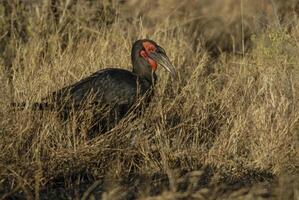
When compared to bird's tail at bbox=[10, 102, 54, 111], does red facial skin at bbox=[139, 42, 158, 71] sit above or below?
above

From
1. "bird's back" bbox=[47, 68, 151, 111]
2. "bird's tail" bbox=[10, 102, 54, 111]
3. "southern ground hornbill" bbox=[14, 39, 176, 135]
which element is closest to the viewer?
"bird's tail" bbox=[10, 102, 54, 111]

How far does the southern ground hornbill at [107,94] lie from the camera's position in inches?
249

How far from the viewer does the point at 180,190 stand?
509cm

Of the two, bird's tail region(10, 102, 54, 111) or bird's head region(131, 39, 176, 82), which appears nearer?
bird's tail region(10, 102, 54, 111)

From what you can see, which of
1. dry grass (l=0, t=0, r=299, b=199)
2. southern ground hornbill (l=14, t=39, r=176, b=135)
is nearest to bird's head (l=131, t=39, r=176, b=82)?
southern ground hornbill (l=14, t=39, r=176, b=135)

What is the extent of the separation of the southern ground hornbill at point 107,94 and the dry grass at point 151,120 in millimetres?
182

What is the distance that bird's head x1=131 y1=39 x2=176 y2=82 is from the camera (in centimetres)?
706

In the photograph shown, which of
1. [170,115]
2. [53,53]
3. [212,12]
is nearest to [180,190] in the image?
[170,115]

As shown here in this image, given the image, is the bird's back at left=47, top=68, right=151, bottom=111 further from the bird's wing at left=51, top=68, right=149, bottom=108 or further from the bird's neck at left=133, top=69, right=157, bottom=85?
the bird's neck at left=133, top=69, right=157, bottom=85

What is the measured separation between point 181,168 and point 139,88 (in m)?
1.03

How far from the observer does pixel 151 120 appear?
257 inches

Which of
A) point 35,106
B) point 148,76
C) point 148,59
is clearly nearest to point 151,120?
point 148,76

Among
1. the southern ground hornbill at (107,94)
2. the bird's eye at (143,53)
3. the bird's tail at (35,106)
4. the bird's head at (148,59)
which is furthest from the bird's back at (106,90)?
the bird's eye at (143,53)

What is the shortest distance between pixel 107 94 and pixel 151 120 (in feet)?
1.43
